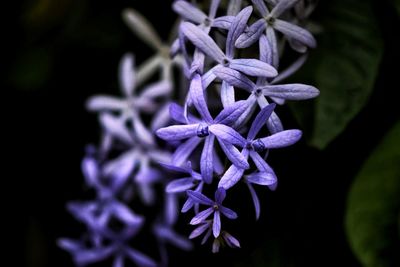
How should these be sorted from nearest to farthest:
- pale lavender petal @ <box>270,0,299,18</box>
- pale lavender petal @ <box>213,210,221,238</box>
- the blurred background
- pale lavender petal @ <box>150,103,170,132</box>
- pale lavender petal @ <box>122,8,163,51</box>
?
pale lavender petal @ <box>213,210,221,238</box> < pale lavender petal @ <box>270,0,299,18</box> < the blurred background < pale lavender petal @ <box>150,103,170,132</box> < pale lavender petal @ <box>122,8,163,51</box>

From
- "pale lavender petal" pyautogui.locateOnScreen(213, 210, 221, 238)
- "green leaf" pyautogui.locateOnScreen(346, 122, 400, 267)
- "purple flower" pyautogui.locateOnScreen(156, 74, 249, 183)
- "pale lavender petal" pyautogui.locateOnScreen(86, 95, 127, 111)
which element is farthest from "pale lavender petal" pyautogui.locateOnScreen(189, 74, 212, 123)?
"pale lavender petal" pyautogui.locateOnScreen(86, 95, 127, 111)

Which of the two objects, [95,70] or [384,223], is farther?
[95,70]

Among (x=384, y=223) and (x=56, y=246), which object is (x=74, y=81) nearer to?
(x=56, y=246)

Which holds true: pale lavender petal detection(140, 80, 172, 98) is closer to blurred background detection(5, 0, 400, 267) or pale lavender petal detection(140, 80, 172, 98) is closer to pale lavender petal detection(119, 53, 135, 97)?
pale lavender petal detection(119, 53, 135, 97)

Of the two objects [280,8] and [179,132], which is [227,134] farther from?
[280,8]

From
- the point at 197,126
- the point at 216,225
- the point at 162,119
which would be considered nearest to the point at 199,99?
the point at 197,126

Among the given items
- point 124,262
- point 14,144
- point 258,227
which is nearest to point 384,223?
point 258,227

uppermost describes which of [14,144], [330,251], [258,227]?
[14,144]

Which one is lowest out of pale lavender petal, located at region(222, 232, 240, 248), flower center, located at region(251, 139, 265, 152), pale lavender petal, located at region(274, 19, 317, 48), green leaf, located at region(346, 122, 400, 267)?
green leaf, located at region(346, 122, 400, 267)
